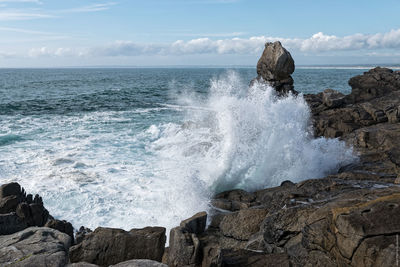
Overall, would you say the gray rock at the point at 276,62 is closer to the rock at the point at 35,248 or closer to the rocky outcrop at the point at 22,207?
the rocky outcrop at the point at 22,207

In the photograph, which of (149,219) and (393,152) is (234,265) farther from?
(393,152)

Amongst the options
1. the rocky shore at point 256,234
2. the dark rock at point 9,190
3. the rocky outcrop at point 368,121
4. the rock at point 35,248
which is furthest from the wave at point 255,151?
the rock at point 35,248

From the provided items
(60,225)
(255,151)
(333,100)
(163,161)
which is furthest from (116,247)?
(333,100)

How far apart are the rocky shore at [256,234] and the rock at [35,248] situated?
0.5 inches

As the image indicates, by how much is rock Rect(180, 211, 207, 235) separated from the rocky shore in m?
0.02

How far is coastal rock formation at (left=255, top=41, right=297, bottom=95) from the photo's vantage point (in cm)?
A: 2109

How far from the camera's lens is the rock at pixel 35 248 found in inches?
198

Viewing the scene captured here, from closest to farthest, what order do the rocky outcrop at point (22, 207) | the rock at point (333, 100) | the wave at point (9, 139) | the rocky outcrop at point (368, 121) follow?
the rocky outcrop at point (22, 207), the rocky outcrop at point (368, 121), the wave at point (9, 139), the rock at point (333, 100)

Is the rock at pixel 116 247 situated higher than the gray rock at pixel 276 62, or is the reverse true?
the gray rock at pixel 276 62

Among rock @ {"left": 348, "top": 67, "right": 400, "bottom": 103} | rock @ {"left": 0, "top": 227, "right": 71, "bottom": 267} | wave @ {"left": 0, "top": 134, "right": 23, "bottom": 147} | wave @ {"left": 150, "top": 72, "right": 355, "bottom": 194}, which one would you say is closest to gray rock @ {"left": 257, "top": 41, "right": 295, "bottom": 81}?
wave @ {"left": 150, "top": 72, "right": 355, "bottom": 194}

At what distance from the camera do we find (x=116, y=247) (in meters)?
6.22

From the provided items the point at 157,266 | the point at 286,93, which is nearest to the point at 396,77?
the point at 286,93

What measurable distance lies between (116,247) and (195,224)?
1.82 metres

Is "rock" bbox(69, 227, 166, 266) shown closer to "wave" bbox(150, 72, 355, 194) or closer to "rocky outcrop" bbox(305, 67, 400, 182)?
"wave" bbox(150, 72, 355, 194)
